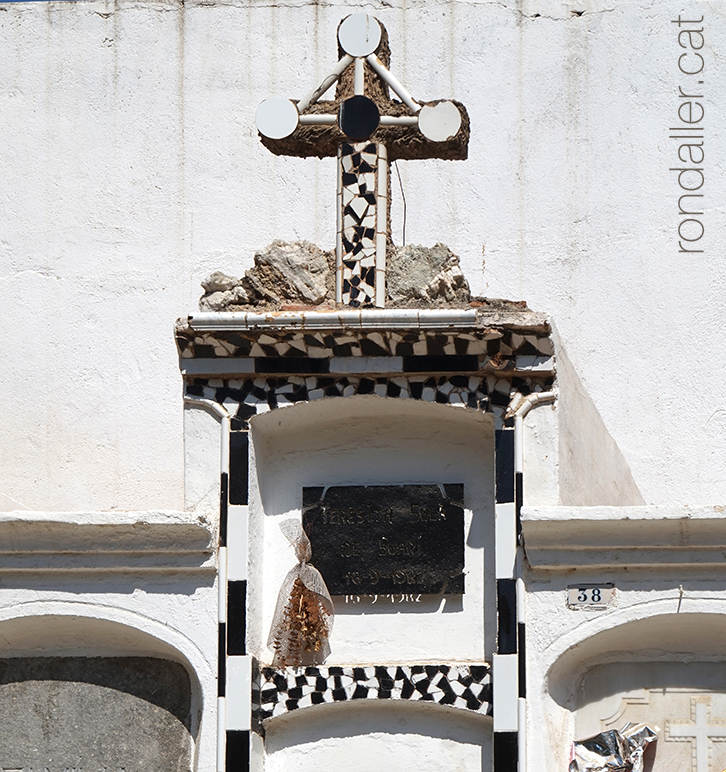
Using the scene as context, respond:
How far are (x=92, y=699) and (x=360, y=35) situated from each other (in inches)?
149

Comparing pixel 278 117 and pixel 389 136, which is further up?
pixel 278 117

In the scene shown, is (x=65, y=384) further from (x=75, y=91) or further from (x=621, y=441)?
(x=621, y=441)

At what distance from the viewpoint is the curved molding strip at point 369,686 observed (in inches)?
311

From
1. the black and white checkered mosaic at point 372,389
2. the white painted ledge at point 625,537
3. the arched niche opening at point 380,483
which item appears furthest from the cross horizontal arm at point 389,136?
the white painted ledge at point 625,537

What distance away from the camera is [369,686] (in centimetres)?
800

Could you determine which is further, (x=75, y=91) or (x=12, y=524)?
(x=75, y=91)

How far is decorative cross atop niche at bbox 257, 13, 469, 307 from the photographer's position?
8422mm

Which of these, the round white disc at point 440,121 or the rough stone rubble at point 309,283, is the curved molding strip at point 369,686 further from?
the round white disc at point 440,121

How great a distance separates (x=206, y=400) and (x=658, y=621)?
251 cm

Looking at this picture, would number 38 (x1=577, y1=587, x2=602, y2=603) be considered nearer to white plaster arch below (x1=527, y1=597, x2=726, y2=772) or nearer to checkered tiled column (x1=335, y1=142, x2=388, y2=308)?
white plaster arch below (x1=527, y1=597, x2=726, y2=772)

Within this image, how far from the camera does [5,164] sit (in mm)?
11281

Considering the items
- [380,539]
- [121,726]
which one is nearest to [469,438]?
[380,539]

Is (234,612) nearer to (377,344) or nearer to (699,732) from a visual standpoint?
(377,344)
